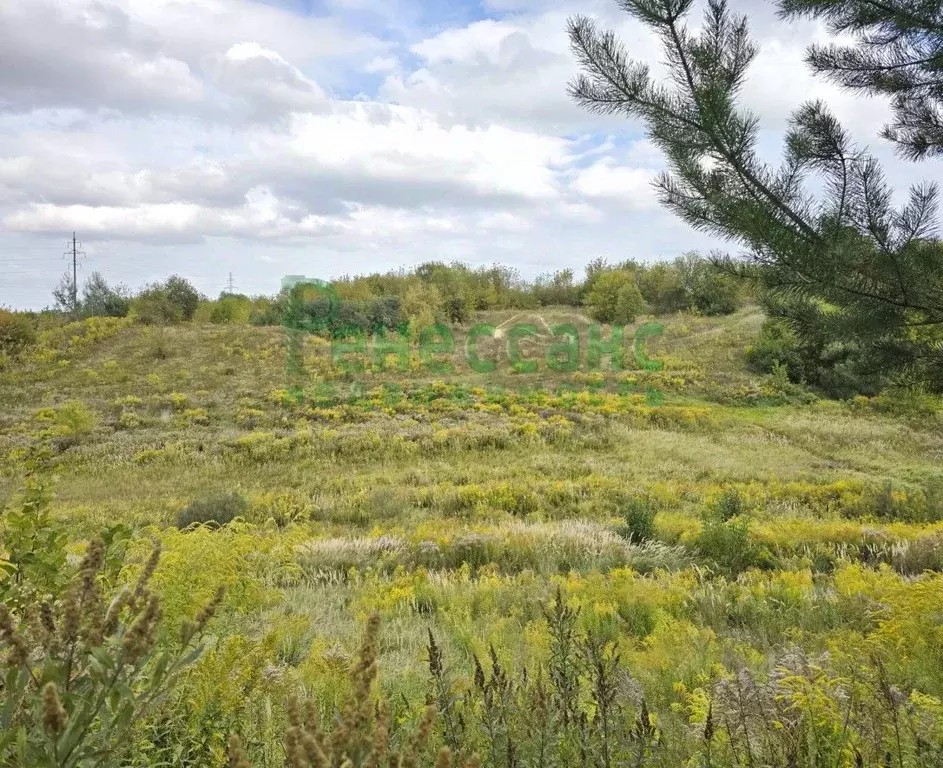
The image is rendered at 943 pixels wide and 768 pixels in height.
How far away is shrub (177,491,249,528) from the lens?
390 inches

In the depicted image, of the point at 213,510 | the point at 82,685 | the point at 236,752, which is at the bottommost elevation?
the point at 213,510

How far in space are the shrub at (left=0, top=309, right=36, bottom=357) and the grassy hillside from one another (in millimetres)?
2328

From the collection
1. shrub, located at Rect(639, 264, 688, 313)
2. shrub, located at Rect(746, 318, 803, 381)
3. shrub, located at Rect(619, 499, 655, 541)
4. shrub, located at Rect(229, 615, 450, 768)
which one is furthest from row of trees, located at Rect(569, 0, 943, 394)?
shrub, located at Rect(639, 264, 688, 313)

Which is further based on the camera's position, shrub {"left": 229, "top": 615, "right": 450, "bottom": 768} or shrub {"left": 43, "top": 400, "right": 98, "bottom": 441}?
shrub {"left": 43, "top": 400, "right": 98, "bottom": 441}

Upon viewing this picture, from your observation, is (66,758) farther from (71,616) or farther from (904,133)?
(904,133)

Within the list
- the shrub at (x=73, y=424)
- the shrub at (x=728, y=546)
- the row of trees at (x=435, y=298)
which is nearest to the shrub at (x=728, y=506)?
the shrub at (x=728, y=546)

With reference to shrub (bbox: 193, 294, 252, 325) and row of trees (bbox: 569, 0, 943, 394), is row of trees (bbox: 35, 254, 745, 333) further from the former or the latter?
row of trees (bbox: 569, 0, 943, 394)

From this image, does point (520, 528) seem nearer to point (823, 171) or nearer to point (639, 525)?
point (639, 525)

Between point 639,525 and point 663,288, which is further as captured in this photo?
point 663,288

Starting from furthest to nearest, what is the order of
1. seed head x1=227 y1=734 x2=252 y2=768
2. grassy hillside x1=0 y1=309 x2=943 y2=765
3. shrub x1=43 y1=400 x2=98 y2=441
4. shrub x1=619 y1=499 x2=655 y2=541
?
1. shrub x1=43 y1=400 x2=98 y2=441
2. shrub x1=619 y1=499 x2=655 y2=541
3. grassy hillside x1=0 y1=309 x2=943 y2=765
4. seed head x1=227 y1=734 x2=252 y2=768

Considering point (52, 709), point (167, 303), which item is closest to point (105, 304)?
point (167, 303)

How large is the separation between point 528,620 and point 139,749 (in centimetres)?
294

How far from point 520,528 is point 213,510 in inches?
207

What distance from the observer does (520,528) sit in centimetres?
827
